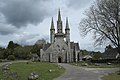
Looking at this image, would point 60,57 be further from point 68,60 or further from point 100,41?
point 100,41

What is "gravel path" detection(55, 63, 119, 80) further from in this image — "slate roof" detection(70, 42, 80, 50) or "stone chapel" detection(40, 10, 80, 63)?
"slate roof" detection(70, 42, 80, 50)

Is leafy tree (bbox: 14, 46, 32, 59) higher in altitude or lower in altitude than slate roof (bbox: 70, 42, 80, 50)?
lower

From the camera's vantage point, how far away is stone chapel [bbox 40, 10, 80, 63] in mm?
93500

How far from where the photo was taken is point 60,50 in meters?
94.5

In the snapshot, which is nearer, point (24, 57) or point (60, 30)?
point (60, 30)

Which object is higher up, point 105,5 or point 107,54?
point 105,5

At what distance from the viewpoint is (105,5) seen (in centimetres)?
4388

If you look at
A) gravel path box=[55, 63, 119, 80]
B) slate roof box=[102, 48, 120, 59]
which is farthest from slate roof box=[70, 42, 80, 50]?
gravel path box=[55, 63, 119, 80]

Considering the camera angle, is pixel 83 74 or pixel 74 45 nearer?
pixel 83 74

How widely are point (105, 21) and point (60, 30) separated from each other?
54077 mm

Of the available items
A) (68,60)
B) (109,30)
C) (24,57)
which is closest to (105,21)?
(109,30)

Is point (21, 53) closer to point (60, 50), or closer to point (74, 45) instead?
point (60, 50)

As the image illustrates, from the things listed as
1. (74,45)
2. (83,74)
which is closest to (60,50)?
(74,45)

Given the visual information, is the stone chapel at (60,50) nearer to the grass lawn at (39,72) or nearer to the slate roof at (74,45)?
the slate roof at (74,45)
